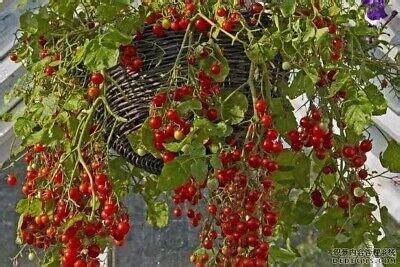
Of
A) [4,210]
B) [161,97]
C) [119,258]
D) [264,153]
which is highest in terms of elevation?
[161,97]

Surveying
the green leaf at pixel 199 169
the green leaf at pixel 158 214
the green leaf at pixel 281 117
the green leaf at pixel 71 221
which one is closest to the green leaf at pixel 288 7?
the green leaf at pixel 281 117

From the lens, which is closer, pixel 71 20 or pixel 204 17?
pixel 204 17

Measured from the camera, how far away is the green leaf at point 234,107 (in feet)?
2.85

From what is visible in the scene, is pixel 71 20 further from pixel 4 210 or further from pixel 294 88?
pixel 4 210

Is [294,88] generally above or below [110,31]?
below

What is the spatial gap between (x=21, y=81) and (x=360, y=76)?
52cm

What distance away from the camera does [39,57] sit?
1.03m

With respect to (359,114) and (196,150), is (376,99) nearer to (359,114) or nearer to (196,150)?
(359,114)

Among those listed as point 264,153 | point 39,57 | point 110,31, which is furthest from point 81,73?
point 264,153

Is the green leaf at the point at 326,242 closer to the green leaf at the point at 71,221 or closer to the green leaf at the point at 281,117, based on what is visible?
the green leaf at the point at 281,117

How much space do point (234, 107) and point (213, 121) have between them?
37 millimetres

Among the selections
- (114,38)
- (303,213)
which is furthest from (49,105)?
(303,213)

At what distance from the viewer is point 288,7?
87 centimetres

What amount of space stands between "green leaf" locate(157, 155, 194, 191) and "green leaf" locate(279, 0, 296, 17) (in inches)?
8.1
